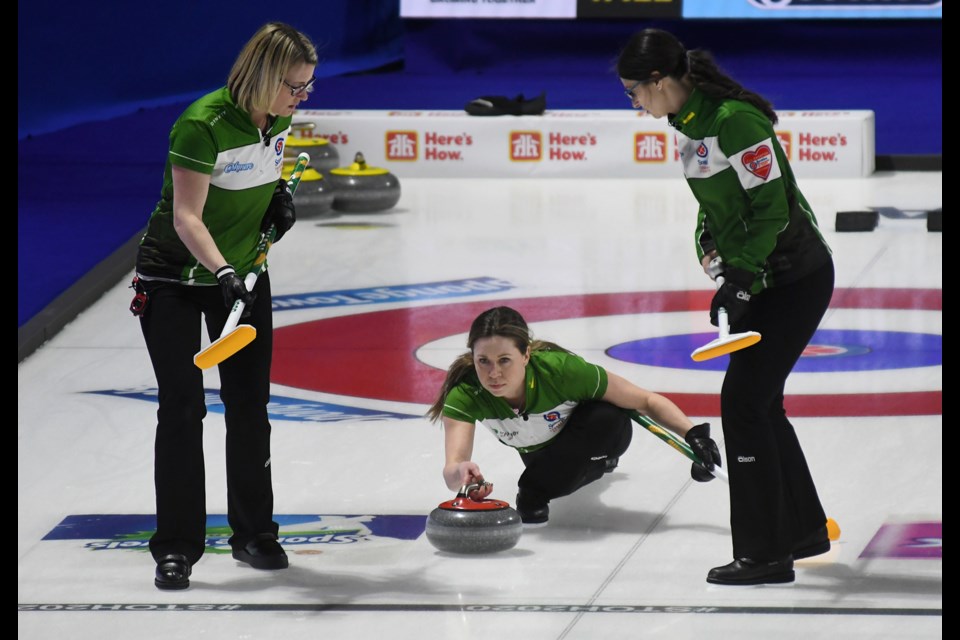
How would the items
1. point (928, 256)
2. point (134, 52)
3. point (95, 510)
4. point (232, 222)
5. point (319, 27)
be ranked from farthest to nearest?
point (319, 27) → point (134, 52) → point (928, 256) → point (95, 510) → point (232, 222)

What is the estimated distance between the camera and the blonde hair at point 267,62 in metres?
4.77

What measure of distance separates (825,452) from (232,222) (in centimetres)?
255

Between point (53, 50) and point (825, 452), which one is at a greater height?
point (53, 50)

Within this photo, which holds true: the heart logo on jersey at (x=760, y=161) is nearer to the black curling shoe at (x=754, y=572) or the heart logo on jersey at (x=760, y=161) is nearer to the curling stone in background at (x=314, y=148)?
the black curling shoe at (x=754, y=572)

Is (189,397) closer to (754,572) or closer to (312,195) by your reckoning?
(754,572)

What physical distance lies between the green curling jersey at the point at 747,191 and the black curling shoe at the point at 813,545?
0.81 meters

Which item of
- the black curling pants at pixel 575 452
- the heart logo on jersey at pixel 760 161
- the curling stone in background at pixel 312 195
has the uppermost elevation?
the curling stone in background at pixel 312 195

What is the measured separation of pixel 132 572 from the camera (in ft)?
17.0

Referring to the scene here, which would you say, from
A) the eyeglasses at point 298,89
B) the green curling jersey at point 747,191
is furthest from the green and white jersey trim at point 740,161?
the eyeglasses at point 298,89

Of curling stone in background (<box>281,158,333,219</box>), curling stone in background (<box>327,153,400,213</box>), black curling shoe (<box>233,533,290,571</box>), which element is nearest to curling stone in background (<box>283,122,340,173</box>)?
curling stone in background (<box>281,158,333,219</box>)

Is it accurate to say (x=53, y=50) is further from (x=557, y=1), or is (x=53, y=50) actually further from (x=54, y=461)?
(x=54, y=461)

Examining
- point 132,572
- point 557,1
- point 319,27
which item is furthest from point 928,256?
point 319,27

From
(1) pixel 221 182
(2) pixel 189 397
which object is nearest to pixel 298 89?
(1) pixel 221 182

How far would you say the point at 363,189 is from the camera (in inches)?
488
